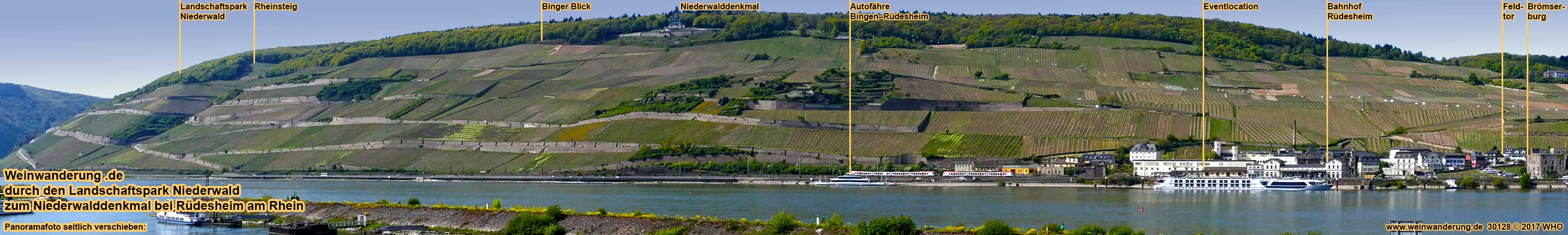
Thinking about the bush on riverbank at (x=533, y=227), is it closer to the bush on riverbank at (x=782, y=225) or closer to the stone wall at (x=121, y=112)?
the bush on riverbank at (x=782, y=225)

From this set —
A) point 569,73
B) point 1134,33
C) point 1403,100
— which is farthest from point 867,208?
point 1134,33

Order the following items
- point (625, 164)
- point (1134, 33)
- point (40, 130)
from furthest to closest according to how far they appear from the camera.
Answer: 1. point (40, 130)
2. point (1134, 33)
3. point (625, 164)

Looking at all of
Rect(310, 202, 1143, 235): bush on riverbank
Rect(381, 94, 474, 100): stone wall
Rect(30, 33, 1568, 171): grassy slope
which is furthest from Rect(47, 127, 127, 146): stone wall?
Rect(310, 202, 1143, 235): bush on riverbank

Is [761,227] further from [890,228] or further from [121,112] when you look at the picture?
[121,112]

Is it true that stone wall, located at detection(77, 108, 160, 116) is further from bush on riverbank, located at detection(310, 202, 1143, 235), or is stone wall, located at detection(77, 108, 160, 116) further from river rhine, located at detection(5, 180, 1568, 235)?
bush on riverbank, located at detection(310, 202, 1143, 235)

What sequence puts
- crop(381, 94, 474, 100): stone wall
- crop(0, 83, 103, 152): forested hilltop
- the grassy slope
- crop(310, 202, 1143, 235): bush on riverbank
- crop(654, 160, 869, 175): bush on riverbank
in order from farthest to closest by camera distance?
crop(0, 83, 103, 152): forested hilltop < crop(381, 94, 474, 100): stone wall < the grassy slope < crop(654, 160, 869, 175): bush on riverbank < crop(310, 202, 1143, 235): bush on riverbank

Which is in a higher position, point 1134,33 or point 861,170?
point 1134,33

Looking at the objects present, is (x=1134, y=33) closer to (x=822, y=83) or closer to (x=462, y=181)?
(x=822, y=83)
